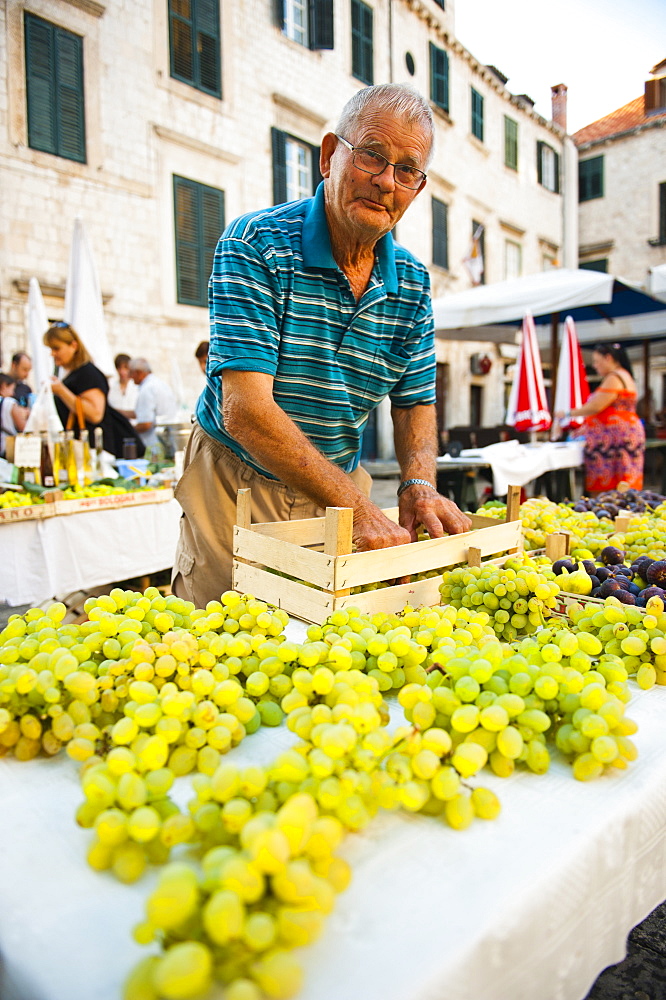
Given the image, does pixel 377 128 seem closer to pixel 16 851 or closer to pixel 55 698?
pixel 55 698

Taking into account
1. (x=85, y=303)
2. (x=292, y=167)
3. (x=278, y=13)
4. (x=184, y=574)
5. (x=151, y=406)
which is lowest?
(x=184, y=574)

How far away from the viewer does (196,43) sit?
32.1 feet

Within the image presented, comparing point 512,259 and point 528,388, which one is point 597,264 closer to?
point 512,259

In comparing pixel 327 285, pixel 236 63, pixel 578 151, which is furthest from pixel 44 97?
pixel 578 151

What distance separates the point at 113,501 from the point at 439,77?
15.9 m

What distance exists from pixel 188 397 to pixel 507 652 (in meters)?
9.78

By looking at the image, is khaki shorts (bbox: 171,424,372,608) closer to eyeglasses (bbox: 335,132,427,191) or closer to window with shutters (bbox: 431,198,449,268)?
eyeglasses (bbox: 335,132,427,191)

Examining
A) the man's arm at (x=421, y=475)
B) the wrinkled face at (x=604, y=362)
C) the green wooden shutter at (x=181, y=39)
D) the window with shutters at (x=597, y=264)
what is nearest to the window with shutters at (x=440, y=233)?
the green wooden shutter at (x=181, y=39)

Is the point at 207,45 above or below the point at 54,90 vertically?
above

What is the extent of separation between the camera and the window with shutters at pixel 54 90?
804 cm

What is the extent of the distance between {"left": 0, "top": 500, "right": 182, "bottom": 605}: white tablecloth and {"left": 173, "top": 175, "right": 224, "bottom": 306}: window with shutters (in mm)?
6479

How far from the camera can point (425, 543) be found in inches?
61.4

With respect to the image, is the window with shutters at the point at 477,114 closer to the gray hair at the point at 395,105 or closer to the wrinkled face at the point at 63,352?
the wrinkled face at the point at 63,352

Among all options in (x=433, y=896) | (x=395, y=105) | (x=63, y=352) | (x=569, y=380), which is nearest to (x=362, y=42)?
(x=569, y=380)
